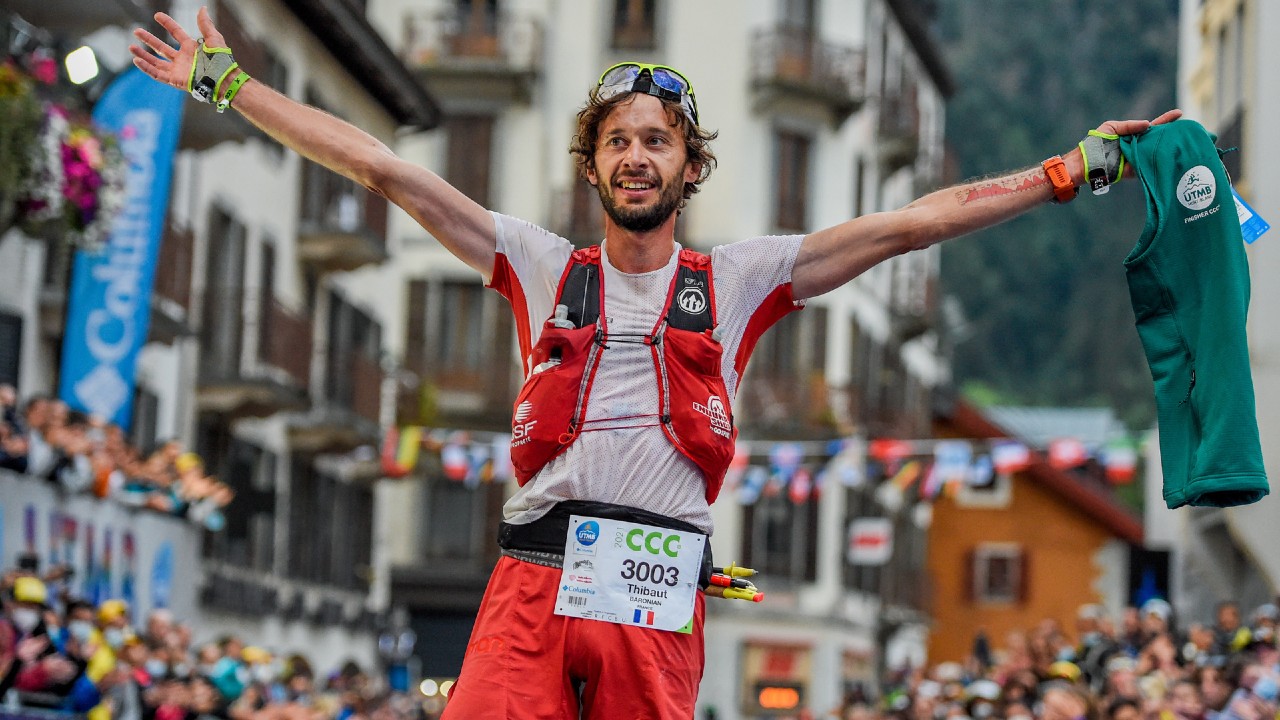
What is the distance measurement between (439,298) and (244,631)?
1457cm

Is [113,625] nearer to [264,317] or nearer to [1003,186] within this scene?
[1003,186]

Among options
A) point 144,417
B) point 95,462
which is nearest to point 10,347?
point 95,462

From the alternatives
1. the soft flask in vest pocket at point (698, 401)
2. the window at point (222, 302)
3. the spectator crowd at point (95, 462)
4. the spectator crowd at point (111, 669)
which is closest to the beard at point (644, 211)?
the soft flask in vest pocket at point (698, 401)

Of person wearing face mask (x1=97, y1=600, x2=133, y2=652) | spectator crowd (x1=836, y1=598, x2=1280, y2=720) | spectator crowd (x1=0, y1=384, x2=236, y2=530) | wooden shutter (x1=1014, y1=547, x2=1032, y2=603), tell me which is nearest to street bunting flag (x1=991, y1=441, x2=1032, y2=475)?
spectator crowd (x1=836, y1=598, x2=1280, y2=720)

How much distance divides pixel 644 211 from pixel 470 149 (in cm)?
3671

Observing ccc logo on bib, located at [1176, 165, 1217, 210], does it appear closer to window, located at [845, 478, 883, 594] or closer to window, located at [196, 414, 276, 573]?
window, located at [196, 414, 276, 573]

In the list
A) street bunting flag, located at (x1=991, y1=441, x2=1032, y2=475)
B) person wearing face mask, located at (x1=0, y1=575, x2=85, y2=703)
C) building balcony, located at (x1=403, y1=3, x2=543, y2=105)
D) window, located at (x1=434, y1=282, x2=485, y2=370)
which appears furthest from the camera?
window, located at (x1=434, y1=282, x2=485, y2=370)

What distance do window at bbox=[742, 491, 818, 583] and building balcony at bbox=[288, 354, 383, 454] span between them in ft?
32.1

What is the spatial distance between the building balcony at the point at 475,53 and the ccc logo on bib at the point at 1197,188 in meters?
35.8

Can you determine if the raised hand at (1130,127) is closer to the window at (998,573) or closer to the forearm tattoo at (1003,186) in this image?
the forearm tattoo at (1003,186)

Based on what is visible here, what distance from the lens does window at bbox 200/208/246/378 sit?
1040 inches

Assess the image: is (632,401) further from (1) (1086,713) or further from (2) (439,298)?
(2) (439,298)

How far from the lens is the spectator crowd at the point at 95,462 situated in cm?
1581

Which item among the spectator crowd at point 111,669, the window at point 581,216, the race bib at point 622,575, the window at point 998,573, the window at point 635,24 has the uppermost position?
the window at point 635,24
